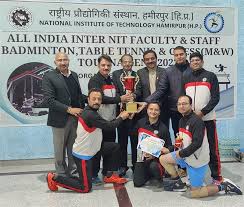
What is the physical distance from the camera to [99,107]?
168 inches

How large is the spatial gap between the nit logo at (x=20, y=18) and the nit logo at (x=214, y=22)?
7.99 ft

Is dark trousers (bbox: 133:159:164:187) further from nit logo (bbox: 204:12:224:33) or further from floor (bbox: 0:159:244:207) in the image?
nit logo (bbox: 204:12:224:33)

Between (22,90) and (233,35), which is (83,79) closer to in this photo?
(22,90)

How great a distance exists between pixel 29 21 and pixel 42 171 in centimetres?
193

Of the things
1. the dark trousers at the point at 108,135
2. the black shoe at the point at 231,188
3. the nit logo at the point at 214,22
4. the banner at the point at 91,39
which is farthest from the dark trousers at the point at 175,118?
the nit logo at the point at 214,22

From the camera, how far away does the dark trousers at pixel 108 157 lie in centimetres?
429

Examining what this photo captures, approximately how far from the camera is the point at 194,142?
3.80 metres

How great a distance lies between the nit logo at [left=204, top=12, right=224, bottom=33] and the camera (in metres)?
5.37

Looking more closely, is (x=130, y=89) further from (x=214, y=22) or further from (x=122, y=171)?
(x=214, y=22)

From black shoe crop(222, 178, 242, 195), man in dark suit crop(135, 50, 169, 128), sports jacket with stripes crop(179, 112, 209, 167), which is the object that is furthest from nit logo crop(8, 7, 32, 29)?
black shoe crop(222, 178, 242, 195)

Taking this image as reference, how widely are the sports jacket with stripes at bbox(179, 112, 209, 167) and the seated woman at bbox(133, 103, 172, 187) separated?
34cm

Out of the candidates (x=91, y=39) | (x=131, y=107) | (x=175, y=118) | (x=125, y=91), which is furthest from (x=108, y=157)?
(x=91, y=39)

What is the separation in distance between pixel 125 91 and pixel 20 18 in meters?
1.68

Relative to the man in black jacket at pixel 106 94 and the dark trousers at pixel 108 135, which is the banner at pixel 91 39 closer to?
the man in black jacket at pixel 106 94
